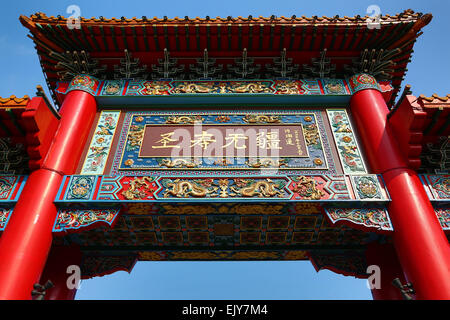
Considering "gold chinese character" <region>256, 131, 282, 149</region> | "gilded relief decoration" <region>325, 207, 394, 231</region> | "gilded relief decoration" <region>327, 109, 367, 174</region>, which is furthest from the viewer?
"gold chinese character" <region>256, 131, 282, 149</region>

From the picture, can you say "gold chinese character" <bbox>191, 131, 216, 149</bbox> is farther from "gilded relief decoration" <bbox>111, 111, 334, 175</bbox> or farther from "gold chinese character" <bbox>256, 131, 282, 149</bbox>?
"gold chinese character" <bbox>256, 131, 282, 149</bbox>

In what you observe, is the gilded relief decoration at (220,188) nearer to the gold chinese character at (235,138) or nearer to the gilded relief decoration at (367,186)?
the gilded relief decoration at (367,186)

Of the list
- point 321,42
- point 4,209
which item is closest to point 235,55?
point 321,42

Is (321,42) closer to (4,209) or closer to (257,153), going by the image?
(257,153)

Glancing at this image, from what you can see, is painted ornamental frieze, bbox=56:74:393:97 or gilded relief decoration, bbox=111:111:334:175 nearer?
gilded relief decoration, bbox=111:111:334:175

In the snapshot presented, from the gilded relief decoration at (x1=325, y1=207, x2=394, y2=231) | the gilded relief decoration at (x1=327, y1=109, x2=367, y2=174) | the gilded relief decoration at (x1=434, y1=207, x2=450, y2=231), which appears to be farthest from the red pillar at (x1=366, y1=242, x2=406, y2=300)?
the gilded relief decoration at (x1=327, y1=109, x2=367, y2=174)

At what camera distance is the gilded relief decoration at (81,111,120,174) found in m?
5.96

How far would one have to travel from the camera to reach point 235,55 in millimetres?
7348

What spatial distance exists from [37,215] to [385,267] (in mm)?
5518

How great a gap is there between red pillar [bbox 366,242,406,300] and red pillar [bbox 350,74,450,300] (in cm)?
104

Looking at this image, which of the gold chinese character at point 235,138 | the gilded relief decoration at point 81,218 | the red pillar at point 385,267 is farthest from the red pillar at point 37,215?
the red pillar at point 385,267

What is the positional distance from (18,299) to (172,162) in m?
2.93

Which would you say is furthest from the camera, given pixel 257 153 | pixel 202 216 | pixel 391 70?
pixel 391 70

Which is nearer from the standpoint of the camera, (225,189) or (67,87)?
(225,189)
